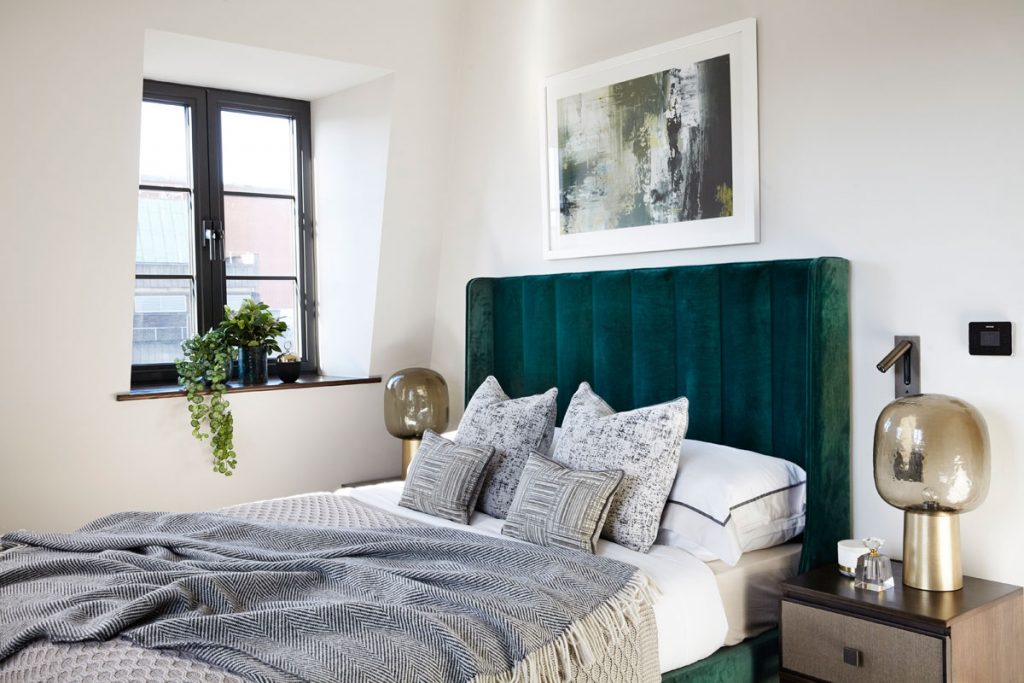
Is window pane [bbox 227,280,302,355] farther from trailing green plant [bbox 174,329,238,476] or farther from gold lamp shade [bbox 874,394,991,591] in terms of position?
gold lamp shade [bbox 874,394,991,591]

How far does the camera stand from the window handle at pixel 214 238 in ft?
14.4

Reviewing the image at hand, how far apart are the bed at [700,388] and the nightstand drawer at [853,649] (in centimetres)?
15

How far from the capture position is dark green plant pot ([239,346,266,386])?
4289mm

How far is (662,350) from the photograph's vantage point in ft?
10.8

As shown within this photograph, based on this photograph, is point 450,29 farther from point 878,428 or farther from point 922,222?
point 878,428

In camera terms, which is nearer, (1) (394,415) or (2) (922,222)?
(2) (922,222)

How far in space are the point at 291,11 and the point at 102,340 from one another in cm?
153

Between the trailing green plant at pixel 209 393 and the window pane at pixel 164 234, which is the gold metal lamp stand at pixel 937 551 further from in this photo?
the window pane at pixel 164 234

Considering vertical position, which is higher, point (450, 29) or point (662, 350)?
point (450, 29)

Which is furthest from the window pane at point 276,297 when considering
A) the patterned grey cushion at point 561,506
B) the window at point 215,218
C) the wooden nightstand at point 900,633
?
the wooden nightstand at point 900,633

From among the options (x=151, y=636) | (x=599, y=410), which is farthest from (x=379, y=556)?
(x=599, y=410)

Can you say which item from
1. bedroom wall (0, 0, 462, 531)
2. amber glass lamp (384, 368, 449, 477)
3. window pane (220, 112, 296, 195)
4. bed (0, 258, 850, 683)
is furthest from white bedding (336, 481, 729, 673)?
window pane (220, 112, 296, 195)

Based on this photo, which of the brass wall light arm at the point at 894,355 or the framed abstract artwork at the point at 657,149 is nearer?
the brass wall light arm at the point at 894,355

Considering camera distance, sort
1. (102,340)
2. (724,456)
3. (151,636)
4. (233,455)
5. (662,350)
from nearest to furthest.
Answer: (151,636) < (724,456) < (662,350) < (102,340) < (233,455)
